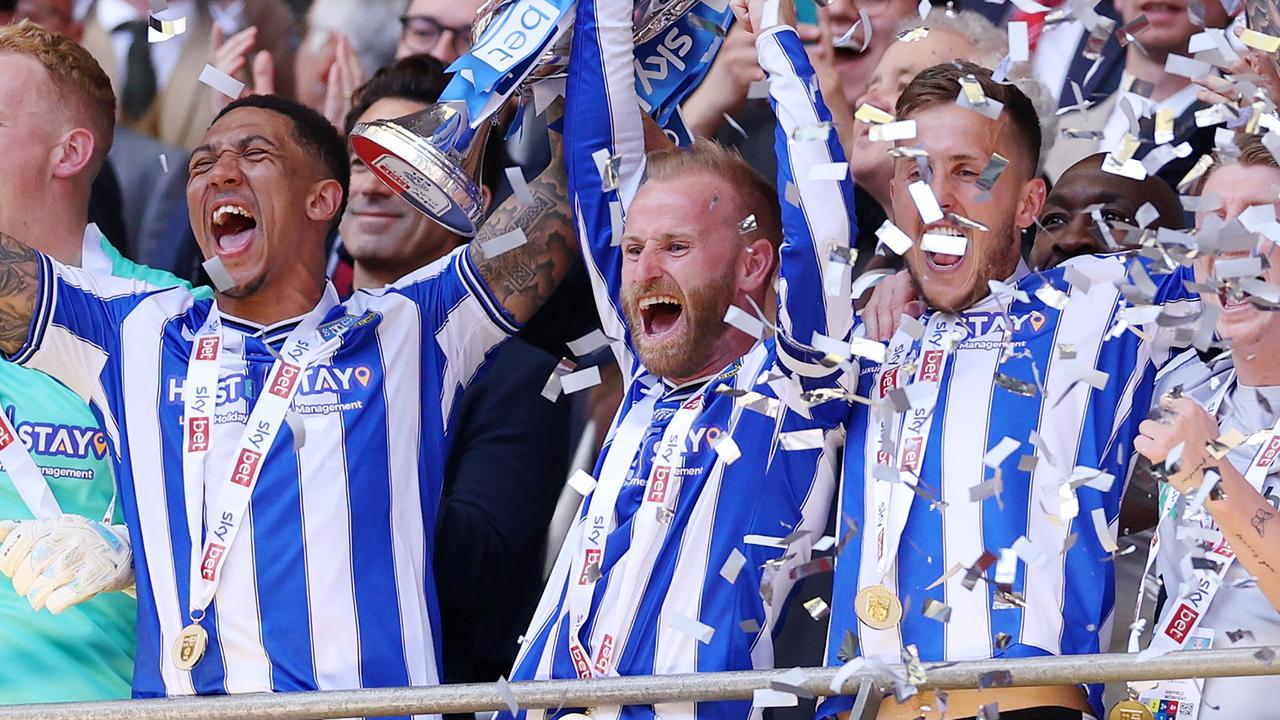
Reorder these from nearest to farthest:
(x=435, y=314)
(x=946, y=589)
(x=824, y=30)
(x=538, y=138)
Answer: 1. (x=946, y=589)
2. (x=435, y=314)
3. (x=824, y=30)
4. (x=538, y=138)

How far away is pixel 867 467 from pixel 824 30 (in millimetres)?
1247

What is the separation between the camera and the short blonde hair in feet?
13.3

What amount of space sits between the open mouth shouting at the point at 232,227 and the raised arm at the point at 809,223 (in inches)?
42.2

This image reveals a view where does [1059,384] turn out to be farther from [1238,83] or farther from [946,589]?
[1238,83]

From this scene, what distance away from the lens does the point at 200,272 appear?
14.6 feet

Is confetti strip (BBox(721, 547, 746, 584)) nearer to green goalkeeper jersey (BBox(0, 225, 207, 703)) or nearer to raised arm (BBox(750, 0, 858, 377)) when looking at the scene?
raised arm (BBox(750, 0, 858, 377))

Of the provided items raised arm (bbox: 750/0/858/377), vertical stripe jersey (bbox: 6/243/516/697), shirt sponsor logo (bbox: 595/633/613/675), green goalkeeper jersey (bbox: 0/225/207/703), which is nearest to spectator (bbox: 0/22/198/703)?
green goalkeeper jersey (bbox: 0/225/207/703)

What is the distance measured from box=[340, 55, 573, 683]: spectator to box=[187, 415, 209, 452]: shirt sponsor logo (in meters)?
0.60

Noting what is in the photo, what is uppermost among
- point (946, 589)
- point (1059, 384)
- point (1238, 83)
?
point (1238, 83)

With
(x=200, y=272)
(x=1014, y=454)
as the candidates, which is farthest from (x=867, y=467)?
(x=200, y=272)

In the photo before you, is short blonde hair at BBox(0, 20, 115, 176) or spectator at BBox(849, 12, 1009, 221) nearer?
spectator at BBox(849, 12, 1009, 221)

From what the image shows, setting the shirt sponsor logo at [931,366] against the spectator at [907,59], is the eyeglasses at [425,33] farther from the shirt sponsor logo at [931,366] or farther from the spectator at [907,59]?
the shirt sponsor logo at [931,366]

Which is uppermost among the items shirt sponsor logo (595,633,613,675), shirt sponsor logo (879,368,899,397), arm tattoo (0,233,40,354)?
arm tattoo (0,233,40,354)

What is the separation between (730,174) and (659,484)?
683 mm
